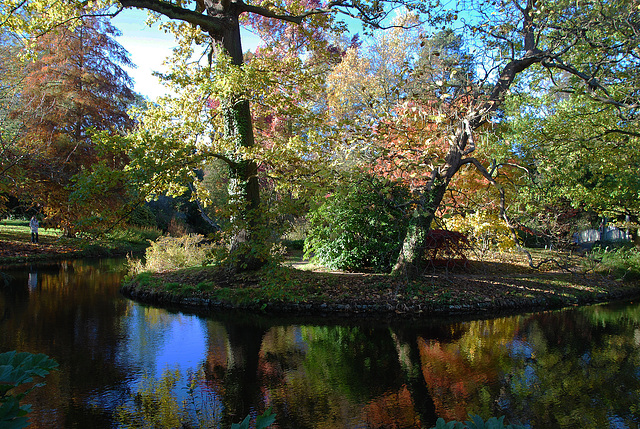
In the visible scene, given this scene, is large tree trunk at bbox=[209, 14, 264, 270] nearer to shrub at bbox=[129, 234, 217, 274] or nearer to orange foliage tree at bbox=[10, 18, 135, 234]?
shrub at bbox=[129, 234, 217, 274]

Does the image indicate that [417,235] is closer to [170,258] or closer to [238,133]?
[238,133]

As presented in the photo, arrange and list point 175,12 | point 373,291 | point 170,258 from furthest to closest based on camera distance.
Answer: point 170,258 → point 373,291 → point 175,12

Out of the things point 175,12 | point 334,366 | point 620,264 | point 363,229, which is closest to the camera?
point 334,366

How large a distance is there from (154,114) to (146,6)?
2267 mm

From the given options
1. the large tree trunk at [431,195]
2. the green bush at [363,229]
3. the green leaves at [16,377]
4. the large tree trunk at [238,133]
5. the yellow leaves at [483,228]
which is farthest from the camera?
the yellow leaves at [483,228]

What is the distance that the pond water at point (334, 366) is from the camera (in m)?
4.67

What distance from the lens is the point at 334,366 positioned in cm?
620

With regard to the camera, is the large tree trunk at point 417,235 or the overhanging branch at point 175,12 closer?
the overhanging branch at point 175,12

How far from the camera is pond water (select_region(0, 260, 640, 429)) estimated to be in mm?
4668

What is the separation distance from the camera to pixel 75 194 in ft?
22.5

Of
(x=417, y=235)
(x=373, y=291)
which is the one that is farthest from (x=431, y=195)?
(x=373, y=291)

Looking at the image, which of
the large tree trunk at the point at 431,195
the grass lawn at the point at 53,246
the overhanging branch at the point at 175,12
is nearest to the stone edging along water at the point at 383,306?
the large tree trunk at the point at 431,195

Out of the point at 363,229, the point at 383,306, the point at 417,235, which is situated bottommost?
the point at 383,306

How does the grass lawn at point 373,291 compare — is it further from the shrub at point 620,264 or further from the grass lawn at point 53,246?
the grass lawn at point 53,246
